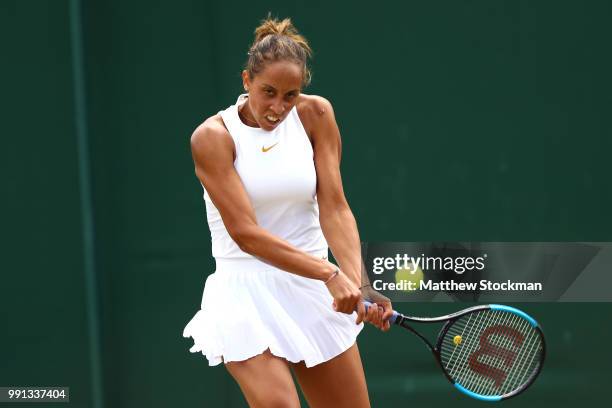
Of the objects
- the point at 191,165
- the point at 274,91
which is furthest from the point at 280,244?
the point at 191,165

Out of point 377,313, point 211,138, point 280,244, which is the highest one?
point 211,138

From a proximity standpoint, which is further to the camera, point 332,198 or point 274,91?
point 332,198

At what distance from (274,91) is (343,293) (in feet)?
1.95

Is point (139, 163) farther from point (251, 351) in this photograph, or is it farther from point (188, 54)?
point (251, 351)

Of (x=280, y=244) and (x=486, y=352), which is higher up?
(x=280, y=244)

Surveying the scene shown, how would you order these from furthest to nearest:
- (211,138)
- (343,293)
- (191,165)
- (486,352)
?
(191,165) → (486,352) → (211,138) → (343,293)

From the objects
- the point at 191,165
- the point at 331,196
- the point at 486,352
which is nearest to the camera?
the point at 331,196

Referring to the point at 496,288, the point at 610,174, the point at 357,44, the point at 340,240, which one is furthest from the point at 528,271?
the point at 340,240

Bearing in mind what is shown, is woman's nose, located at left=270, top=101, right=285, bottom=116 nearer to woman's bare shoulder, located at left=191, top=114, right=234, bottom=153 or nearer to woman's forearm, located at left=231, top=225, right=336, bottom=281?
woman's bare shoulder, located at left=191, top=114, right=234, bottom=153

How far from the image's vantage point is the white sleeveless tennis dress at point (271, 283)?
3303 millimetres

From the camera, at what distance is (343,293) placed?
10.3ft

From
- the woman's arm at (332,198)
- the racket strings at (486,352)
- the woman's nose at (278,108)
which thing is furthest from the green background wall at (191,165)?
the woman's nose at (278,108)

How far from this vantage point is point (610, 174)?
4.73 m

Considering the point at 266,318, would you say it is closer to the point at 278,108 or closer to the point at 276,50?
the point at 278,108
